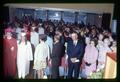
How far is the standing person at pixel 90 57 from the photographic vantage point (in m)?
2.62

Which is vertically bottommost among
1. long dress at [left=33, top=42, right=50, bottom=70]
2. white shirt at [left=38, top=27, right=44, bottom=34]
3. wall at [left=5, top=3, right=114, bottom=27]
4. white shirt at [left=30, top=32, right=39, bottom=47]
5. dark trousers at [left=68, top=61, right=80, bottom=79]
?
dark trousers at [left=68, top=61, right=80, bottom=79]

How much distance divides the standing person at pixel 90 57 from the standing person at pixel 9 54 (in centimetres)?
56

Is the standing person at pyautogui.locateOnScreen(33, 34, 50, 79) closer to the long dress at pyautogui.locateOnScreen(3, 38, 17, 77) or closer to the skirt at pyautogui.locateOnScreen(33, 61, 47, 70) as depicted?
the skirt at pyautogui.locateOnScreen(33, 61, 47, 70)

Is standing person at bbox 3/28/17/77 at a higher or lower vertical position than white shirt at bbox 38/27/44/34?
lower

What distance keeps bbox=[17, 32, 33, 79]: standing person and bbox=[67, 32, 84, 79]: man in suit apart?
31 centimetres

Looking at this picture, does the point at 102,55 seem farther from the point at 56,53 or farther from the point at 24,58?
the point at 24,58

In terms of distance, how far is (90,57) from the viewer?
2623 millimetres

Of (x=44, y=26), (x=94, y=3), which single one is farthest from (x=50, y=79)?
(x=94, y=3)

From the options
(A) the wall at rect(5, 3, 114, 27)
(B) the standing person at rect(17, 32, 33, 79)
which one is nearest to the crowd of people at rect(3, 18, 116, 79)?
(B) the standing person at rect(17, 32, 33, 79)

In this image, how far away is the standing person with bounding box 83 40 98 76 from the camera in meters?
2.62

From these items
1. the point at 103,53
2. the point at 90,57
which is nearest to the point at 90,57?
the point at 90,57

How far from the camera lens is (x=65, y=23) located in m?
2.59

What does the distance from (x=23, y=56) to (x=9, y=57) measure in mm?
110

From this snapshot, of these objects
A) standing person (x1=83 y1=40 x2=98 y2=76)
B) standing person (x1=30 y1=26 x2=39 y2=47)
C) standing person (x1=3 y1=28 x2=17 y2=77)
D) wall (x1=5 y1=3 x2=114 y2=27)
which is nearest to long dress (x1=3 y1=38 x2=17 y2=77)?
standing person (x1=3 y1=28 x2=17 y2=77)
